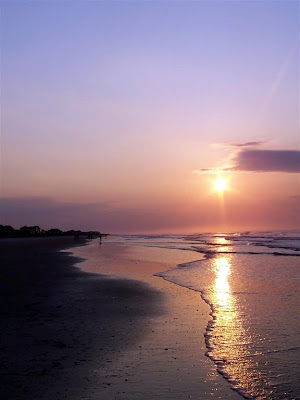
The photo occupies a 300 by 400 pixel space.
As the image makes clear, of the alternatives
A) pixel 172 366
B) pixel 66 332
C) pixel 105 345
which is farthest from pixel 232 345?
pixel 66 332

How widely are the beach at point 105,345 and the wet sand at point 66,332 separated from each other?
21mm

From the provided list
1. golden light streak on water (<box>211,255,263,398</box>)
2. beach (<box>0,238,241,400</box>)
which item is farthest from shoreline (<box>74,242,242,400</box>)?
golden light streak on water (<box>211,255,263,398</box>)

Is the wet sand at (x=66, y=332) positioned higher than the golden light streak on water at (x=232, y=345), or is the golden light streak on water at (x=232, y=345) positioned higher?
the wet sand at (x=66, y=332)

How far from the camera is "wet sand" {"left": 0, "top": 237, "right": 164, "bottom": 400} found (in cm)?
859

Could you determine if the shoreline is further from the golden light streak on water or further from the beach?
the golden light streak on water

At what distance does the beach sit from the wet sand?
2 cm

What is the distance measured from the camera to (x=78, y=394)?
8.10 metres

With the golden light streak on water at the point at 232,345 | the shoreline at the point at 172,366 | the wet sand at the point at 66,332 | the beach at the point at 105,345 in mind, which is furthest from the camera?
the golden light streak on water at the point at 232,345

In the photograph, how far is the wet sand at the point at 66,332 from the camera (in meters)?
8.59

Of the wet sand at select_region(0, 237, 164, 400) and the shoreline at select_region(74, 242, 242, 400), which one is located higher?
the wet sand at select_region(0, 237, 164, 400)

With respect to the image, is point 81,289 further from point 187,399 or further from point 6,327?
point 187,399

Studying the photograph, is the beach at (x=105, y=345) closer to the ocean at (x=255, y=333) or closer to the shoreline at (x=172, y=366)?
the shoreline at (x=172, y=366)

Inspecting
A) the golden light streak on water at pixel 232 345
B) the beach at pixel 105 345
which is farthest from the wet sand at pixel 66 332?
the golden light streak on water at pixel 232 345

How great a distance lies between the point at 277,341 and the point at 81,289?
38.4 feet
